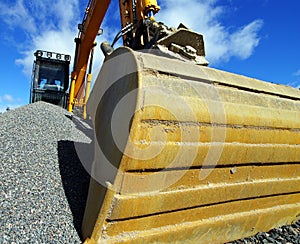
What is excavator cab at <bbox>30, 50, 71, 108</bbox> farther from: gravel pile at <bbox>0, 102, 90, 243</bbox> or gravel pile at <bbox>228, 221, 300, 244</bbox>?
gravel pile at <bbox>228, 221, 300, 244</bbox>

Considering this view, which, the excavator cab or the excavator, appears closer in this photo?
the excavator

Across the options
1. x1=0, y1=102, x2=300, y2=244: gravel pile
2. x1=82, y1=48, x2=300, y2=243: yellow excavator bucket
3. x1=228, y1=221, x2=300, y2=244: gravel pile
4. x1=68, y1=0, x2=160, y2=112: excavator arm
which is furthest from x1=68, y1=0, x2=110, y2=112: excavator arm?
x1=228, y1=221, x2=300, y2=244: gravel pile

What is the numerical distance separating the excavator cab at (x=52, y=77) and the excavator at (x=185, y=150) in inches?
245

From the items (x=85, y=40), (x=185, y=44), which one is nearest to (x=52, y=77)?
(x=85, y=40)

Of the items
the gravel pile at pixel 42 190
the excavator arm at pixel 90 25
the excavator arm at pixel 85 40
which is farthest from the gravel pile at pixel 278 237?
the excavator arm at pixel 85 40

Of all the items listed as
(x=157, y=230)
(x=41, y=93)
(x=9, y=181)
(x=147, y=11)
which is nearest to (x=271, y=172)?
(x=157, y=230)

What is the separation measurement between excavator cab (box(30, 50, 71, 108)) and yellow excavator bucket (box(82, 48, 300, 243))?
6.24 m

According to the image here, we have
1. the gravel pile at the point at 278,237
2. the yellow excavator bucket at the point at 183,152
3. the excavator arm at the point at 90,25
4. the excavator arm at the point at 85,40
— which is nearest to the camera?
the yellow excavator bucket at the point at 183,152

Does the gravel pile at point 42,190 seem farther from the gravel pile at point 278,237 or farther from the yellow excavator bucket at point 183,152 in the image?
the yellow excavator bucket at point 183,152

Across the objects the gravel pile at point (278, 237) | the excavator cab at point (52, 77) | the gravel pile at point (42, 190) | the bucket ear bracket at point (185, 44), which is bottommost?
the gravel pile at point (278, 237)

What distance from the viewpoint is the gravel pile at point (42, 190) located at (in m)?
1.40

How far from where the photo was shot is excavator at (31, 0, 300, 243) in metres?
1.34

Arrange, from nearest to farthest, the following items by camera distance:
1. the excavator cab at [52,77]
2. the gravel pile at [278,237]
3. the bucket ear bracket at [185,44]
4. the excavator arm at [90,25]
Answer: the gravel pile at [278,237], the bucket ear bracket at [185,44], the excavator arm at [90,25], the excavator cab at [52,77]

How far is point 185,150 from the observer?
1.46 meters
